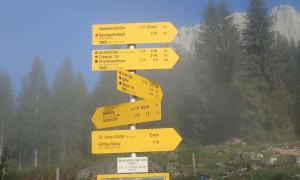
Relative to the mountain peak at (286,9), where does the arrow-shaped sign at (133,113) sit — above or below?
below

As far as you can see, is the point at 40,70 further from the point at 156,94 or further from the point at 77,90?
the point at 156,94

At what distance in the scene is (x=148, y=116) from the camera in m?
6.53

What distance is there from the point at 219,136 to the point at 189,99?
6203 mm

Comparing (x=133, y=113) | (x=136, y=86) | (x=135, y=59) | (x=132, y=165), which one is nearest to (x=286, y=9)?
(x=135, y=59)

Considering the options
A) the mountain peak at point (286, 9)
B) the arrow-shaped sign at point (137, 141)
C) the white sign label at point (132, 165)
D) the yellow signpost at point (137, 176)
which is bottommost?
the yellow signpost at point (137, 176)

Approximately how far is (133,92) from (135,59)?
59 cm

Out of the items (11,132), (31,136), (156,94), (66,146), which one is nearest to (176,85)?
(66,146)

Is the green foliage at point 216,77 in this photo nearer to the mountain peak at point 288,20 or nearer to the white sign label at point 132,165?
the white sign label at point 132,165

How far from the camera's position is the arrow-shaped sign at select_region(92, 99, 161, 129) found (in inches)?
257

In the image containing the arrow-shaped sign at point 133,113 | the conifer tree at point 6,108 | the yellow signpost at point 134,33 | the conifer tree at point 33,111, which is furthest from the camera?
the conifer tree at point 6,108

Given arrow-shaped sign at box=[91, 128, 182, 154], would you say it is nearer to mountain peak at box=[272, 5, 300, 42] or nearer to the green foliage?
the green foliage

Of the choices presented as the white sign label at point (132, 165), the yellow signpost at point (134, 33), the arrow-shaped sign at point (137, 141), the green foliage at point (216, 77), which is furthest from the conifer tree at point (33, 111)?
the white sign label at point (132, 165)

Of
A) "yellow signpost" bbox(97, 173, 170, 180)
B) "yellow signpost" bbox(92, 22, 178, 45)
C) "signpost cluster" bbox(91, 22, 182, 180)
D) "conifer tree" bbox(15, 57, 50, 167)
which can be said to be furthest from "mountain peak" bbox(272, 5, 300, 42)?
"yellow signpost" bbox(97, 173, 170, 180)

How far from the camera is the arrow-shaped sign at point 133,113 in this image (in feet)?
21.4
